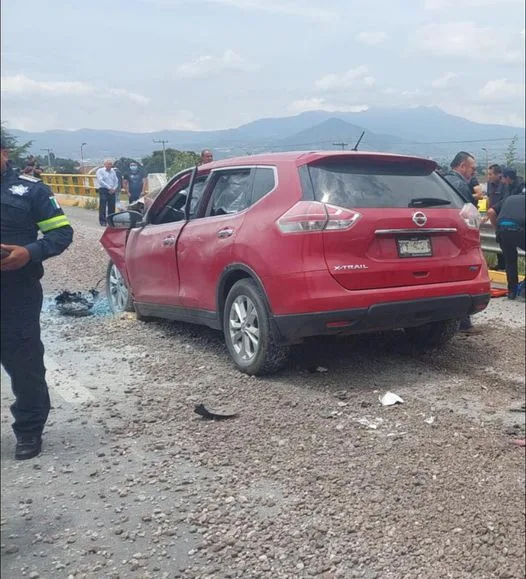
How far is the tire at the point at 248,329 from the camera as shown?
2.08 m

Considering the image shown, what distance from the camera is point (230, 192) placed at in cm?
167

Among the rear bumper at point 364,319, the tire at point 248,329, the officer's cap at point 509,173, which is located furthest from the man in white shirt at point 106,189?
the officer's cap at point 509,173

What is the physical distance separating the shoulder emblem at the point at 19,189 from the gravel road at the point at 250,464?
166 mm

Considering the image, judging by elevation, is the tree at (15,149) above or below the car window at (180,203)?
above

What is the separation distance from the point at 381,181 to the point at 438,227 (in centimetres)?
33

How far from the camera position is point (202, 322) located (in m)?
1.88

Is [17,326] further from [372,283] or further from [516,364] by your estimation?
[516,364]

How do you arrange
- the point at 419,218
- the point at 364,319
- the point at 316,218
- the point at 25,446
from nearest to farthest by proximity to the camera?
the point at 25,446 < the point at 419,218 < the point at 316,218 < the point at 364,319

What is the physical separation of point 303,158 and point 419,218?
41cm

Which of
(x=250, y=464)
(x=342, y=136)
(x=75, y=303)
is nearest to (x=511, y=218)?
(x=342, y=136)

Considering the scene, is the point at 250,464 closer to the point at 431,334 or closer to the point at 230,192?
the point at 230,192

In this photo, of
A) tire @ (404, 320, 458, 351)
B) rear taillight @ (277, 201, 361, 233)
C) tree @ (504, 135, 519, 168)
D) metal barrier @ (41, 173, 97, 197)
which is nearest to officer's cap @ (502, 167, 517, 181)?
tree @ (504, 135, 519, 168)

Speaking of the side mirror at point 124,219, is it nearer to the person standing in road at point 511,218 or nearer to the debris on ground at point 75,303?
the debris on ground at point 75,303

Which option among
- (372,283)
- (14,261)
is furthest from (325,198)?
(14,261)
